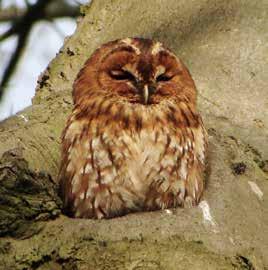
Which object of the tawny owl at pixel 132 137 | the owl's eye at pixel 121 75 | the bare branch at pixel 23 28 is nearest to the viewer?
the tawny owl at pixel 132 137

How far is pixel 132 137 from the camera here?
294 cm

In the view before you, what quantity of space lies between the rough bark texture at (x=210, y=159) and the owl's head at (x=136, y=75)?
0.15m

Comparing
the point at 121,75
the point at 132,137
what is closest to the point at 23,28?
the point at 121,75

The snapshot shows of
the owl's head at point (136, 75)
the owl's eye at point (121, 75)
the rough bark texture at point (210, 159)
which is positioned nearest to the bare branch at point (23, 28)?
the rough bark texture at point (210, 159)

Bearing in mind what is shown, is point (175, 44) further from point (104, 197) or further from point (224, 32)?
point (104, 197)

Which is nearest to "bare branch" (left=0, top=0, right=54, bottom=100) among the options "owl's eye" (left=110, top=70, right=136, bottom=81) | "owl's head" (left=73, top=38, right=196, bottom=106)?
"owl's head" (left=73, top=38, right=196, bottom=106)

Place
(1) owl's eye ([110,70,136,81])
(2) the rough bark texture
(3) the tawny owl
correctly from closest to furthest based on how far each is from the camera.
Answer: (2) the rough bark texture < (3) the tawny owl < (1) owl's eye ([110,70,136,81])

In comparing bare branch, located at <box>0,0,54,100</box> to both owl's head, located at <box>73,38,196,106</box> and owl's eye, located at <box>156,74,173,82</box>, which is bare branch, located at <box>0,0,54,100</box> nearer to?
owl's head, located at <box>73,38,196,106</box>

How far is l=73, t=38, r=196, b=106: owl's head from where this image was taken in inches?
117

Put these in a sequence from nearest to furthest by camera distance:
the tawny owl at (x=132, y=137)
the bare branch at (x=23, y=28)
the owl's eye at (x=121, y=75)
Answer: the tawny owl at (x=132, y=137) < the owl's eye at (x=121, y=75) < the bare branch at (x=23, y=28)

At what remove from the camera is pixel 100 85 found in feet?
10.3

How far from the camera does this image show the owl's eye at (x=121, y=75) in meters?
3.02

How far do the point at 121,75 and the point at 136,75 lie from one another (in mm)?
99

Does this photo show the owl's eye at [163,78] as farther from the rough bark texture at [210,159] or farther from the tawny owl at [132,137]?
the rough bark texture at [210,159]
